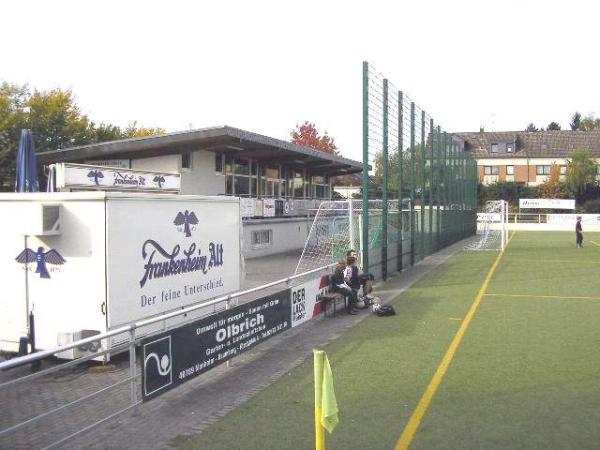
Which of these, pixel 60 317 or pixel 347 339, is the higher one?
pixel 60 317

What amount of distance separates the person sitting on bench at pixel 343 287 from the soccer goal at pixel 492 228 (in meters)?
21.0

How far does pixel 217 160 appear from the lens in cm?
2753

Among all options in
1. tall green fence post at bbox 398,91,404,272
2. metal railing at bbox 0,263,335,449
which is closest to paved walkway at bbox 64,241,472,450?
metal railing at bbox 0,263,335,449

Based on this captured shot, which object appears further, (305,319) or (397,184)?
(397,184)

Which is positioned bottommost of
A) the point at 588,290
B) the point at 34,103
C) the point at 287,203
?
the point at 588,290

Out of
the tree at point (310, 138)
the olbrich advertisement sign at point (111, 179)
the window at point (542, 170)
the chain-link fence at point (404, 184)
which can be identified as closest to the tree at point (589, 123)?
the window at point (542, 170)

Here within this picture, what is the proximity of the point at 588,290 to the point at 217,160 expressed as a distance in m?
16.3

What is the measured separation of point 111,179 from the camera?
11.3 m

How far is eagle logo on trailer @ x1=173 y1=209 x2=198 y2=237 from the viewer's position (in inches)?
392

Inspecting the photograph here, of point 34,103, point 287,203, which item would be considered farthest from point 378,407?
point 34,103

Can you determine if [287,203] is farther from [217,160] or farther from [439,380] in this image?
[439,380]

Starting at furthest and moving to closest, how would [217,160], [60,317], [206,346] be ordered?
[217,160]
[60,317]
[206,346]

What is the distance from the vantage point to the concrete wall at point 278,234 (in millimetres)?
26203

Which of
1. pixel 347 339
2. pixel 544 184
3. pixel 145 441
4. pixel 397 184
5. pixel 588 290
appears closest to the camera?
pixel 145 441
